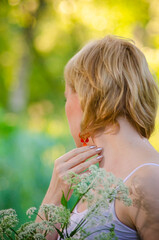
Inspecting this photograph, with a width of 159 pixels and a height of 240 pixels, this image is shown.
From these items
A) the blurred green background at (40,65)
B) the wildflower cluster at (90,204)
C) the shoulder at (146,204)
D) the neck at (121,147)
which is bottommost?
the shoulder at (146,204)

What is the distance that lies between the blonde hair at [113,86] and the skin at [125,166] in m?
0.05

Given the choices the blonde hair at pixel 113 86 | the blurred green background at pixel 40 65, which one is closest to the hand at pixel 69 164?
the blonde hair at pixel 113 86

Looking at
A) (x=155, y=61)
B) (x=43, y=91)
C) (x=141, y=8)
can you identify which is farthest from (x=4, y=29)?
(x=155, y=61)

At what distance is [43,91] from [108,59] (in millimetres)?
8985

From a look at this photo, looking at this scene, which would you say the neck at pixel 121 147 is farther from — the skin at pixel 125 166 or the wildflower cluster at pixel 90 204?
the wildflower cluster at pixel 90 204

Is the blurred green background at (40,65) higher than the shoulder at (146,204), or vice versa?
the blurred green background at (40,65)

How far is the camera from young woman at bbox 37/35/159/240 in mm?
1224

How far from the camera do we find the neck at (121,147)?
120cm

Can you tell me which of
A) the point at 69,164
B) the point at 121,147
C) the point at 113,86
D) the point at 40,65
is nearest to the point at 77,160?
the point at 69,164

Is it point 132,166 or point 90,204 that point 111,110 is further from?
point 90,204

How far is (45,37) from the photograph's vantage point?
9.22 m

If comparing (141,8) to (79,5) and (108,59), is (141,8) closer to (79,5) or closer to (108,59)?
(79,5)

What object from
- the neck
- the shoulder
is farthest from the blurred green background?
the shoulder

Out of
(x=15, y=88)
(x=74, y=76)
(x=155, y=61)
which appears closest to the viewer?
(x=74, y=76)
